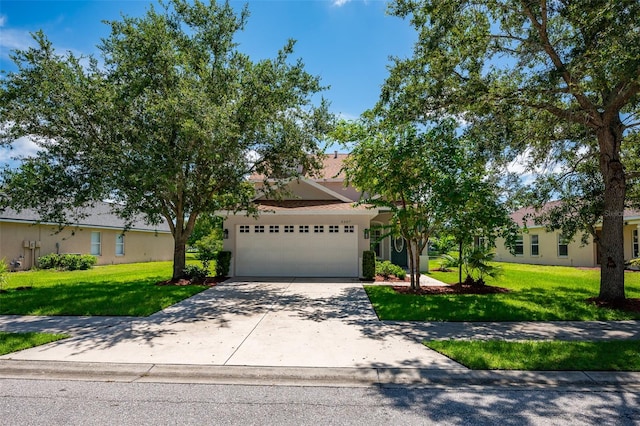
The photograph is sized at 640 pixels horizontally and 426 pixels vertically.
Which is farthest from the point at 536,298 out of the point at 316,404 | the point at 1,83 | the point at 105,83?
the point at 1,83

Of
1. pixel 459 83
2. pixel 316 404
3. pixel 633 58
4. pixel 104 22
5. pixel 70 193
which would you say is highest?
pixel 104 22

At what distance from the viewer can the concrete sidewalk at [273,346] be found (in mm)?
5004

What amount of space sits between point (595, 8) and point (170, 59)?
11.0 metres

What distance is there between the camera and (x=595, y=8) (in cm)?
768

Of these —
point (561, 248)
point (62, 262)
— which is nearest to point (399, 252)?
point (561, 248)

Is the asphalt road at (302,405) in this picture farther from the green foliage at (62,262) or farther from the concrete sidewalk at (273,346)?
the green foliage at (62,262)

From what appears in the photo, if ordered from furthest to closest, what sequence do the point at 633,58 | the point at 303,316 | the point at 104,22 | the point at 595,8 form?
1. the point at 104,22
2. the point at 303,316
3. the point at 595,8
4. the point at 633,58

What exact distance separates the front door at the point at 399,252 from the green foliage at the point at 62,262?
1680cm

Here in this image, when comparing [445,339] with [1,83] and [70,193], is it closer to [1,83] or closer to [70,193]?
→ [70,193]

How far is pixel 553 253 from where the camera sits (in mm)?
24562

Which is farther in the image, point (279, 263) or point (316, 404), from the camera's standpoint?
point (279, 263)

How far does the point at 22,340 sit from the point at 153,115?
7.19 meters

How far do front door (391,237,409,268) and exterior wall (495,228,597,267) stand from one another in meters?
5.96

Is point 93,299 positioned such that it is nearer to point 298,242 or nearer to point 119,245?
point 298,242
